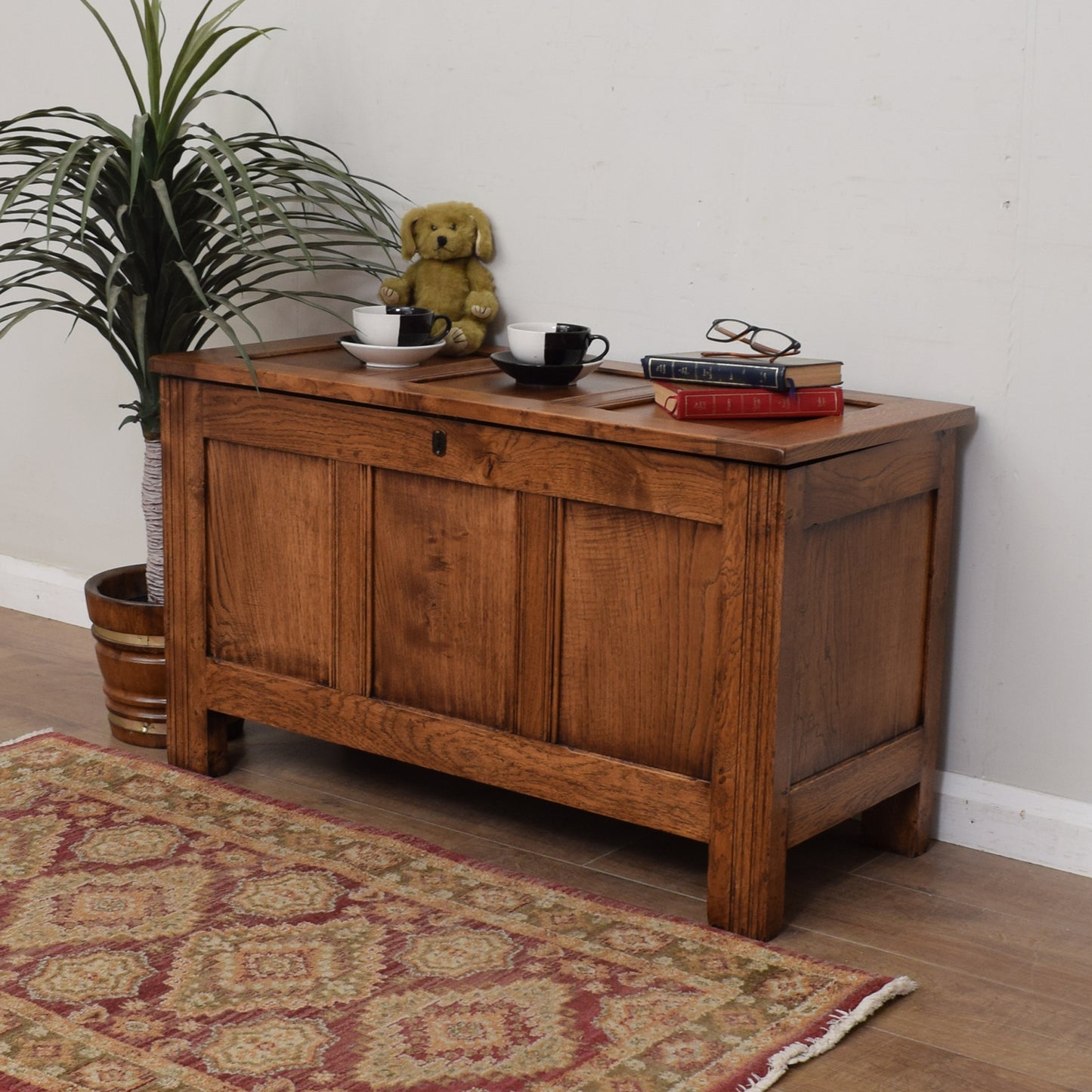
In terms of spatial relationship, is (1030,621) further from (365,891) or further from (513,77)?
(513,77)

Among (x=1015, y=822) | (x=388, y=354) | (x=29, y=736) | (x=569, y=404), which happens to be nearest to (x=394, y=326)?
(x=388, y=354)

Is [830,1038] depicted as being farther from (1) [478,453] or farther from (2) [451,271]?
(2) [451,271]

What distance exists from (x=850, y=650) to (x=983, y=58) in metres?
0.93

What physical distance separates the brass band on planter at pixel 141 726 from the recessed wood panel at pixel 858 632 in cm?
131

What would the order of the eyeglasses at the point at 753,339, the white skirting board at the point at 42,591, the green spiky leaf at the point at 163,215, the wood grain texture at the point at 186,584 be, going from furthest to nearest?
the white skirting board at the point at 42,591, the wood grain texture at the point at 186,584, the green spiky leaf at the point at 163,215, the eyeglasses at the point at 753,339

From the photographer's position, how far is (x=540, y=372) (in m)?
2.49

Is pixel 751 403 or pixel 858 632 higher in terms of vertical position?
pixel 751 403

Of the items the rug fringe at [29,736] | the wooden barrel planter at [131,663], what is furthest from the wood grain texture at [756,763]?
the rug fringe at [29,736]

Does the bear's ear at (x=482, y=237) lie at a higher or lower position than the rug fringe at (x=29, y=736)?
higher

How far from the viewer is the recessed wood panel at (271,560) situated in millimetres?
2609

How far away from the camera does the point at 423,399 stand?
240cm

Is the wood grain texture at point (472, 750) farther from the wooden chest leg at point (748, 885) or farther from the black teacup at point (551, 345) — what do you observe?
the black teacup at point (551, 345)

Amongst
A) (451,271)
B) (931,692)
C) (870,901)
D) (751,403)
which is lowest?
(870,901)

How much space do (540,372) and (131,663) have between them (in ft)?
3.31
